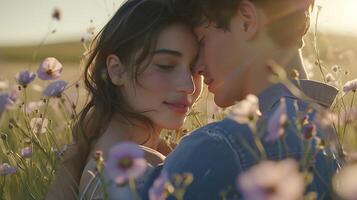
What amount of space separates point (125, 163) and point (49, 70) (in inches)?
50.8

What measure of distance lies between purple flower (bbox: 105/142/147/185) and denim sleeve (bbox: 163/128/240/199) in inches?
17.8

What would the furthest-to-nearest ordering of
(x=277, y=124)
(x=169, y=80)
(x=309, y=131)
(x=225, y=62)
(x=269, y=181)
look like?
1. (x=169, y=80)
2. (x=225, y=62)
3. (x=309, y=131)
4. (x=277, y=124)
5. (x=269, y=181)

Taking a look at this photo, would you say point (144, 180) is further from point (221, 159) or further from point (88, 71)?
point (88, 71)

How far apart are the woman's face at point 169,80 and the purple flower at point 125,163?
1.12 meters

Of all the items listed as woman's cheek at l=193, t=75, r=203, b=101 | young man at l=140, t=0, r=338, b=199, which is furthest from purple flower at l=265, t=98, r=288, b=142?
woman's cheek at l=193, t=75, r=203, b=101

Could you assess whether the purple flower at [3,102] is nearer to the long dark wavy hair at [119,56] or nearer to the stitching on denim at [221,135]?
the stitching on denim at [221,135]

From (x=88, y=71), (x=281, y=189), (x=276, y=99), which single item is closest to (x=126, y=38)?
(x=88, y=71)

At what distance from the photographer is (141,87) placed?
7.23 ft

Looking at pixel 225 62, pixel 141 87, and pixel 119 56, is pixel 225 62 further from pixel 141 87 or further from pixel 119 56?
pixel 119 56

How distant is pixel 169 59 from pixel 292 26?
51 centimetres

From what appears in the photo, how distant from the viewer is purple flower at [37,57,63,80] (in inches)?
89.1

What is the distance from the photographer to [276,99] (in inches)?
64.0

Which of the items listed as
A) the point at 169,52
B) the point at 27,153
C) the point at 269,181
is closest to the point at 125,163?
the point at 269,181

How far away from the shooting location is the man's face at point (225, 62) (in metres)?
1.79
